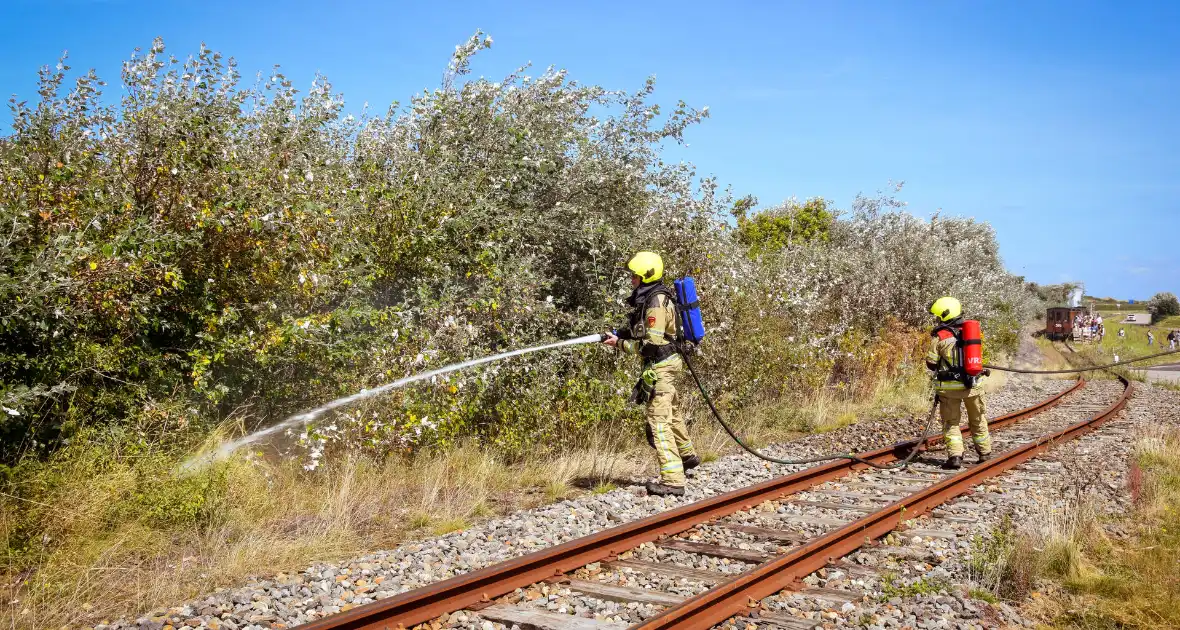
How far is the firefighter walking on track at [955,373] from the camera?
34.9ft

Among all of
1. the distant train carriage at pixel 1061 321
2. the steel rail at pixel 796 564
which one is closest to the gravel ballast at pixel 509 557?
the steel rail at pixel 796 564

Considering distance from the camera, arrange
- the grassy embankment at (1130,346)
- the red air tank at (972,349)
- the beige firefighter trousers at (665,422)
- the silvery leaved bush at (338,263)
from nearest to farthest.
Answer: the silvery leaved bush at (338,263) < the beige firefighter trousers at (665,422) < the red air tank at (972,349) < the grassy embankment at (1130,346)

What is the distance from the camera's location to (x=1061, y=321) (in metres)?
61.5

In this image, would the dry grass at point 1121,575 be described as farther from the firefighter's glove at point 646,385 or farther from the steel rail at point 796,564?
the firefighter's glove at point 646,385

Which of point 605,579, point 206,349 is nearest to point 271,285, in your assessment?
point 206,349

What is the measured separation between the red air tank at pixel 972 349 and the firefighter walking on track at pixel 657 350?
401cm

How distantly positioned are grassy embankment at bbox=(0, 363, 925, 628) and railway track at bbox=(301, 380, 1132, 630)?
1520 mm

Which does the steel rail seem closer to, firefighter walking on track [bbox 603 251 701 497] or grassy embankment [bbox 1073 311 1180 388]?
firefighter walking on track [bbox 603 251 701 497]

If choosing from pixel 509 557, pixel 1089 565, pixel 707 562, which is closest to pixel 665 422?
pixel 707 562

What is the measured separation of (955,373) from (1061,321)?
58363mm

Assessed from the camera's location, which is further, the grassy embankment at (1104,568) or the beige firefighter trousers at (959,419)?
the beige firefighter trousers at (959,419)

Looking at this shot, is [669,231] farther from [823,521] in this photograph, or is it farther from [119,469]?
[119,469]

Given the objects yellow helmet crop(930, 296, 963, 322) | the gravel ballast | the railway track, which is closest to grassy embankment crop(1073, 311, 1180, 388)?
yellow helmet crop(930, 296, 963, 322)

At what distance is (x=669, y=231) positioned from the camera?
42.5 feet
